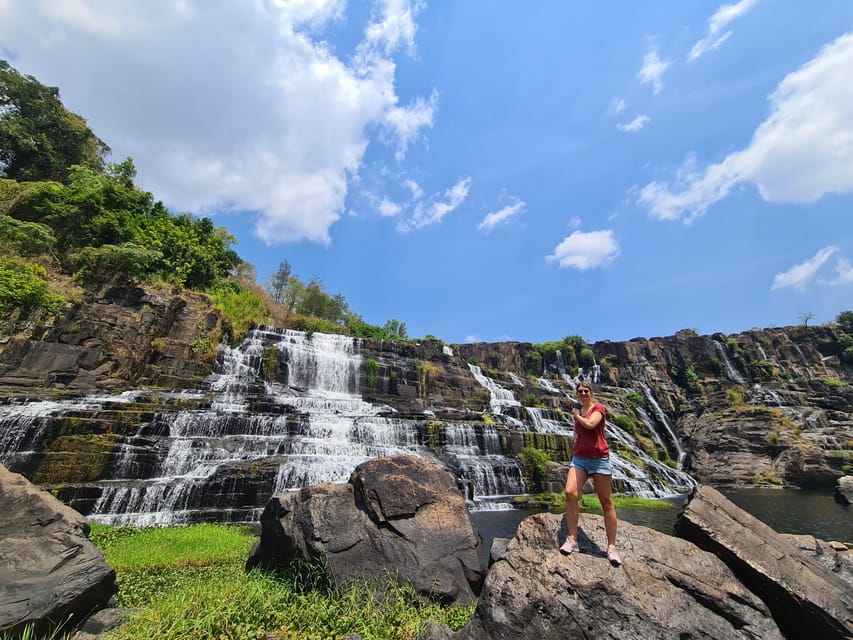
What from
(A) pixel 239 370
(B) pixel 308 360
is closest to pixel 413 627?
(A) pixel 239 370

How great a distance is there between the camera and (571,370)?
53219 mm

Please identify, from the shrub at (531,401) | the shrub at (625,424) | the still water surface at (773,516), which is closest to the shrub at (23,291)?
the still water surface at (773,516)

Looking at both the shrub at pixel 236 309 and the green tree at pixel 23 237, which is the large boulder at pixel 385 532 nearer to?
the shrub at pixel 236 309

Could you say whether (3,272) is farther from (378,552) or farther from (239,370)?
(378,552)

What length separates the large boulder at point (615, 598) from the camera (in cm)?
353

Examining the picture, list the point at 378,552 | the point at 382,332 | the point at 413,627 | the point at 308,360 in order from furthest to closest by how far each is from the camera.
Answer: the point at 382,332
the point at 308,360
the point at 378,552
the point at 413,627

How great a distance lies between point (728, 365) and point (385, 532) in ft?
191

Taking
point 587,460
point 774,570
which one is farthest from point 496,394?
point 774,570

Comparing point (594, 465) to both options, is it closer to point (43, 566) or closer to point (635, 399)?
point (43, 566)

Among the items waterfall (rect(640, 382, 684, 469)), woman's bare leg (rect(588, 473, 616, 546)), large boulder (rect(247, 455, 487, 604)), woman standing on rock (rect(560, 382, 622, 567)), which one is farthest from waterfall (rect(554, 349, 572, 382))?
woman's bare leg (rect(588, 473, 616, 546))

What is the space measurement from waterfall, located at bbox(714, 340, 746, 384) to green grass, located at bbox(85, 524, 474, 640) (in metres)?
56.3

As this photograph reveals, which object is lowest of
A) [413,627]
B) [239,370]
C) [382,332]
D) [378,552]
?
[413,627]

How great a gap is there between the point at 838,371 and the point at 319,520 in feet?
214

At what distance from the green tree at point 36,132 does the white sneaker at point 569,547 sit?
3841 centimetres
